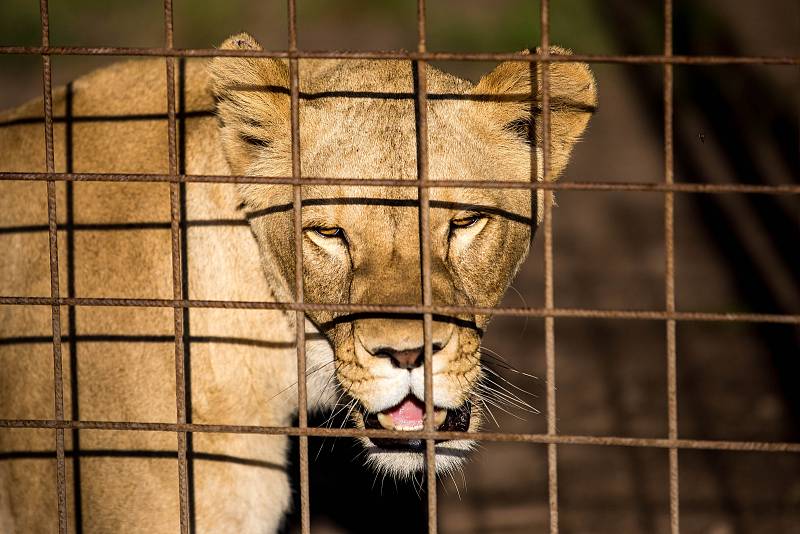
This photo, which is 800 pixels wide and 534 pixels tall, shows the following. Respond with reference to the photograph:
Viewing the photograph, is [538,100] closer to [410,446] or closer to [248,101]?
[248,101]

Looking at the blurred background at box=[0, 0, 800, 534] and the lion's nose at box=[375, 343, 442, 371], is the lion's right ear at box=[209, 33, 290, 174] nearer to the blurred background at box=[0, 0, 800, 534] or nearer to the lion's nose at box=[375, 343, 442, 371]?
the lion's nose at box=[375, 343, 442, 371]

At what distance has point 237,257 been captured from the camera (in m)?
2.91

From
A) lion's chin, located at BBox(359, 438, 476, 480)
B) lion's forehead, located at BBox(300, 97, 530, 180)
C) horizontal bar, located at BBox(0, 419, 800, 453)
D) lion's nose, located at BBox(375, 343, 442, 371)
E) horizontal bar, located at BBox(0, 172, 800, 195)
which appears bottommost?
lion's chin, located at BBox(359, 438, 476, 480)

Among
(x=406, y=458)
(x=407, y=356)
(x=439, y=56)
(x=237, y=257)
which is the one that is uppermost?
(x=439, y=56)

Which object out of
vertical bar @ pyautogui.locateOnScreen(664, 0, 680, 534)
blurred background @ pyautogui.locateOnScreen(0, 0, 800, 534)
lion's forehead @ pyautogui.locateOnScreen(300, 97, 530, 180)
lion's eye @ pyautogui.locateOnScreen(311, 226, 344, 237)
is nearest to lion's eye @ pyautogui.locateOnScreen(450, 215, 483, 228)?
lion's forehead @ pyautogui.locateOnScreen(300, 97, 530, 180)

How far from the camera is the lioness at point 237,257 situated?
8.59 ft

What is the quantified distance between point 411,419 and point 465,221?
0.55 meters

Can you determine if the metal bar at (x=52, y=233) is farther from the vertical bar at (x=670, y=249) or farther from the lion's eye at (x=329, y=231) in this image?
the vertical bar at (x=670, y=249)

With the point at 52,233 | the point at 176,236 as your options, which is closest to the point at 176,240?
the point at 176,236

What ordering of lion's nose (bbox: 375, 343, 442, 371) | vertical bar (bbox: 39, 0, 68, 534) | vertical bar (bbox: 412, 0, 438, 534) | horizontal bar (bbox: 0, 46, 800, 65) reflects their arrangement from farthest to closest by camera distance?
lion's nose (bbox: 375, 343, 442, 371)
vertical bar (bbox: 39, 0, 68, 534)
vertical bar (bbox: 412, 0, 438, 534)
horizontal bar (bbox: 0, 46, 800, 65)

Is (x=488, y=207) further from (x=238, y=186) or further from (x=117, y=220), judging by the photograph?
(x=117, y=220)

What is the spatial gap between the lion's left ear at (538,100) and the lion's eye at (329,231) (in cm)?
56

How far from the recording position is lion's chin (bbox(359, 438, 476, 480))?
8.64 ft

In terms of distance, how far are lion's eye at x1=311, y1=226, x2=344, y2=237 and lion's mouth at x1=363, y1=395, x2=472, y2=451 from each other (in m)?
0.48
